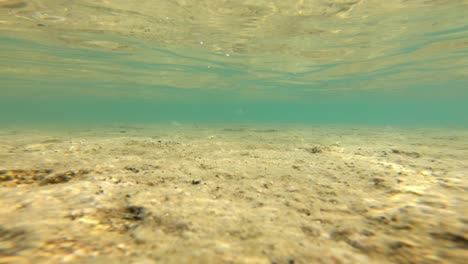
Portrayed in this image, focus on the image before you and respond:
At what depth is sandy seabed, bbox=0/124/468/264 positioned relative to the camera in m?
2.28

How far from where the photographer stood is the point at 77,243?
7.77ft

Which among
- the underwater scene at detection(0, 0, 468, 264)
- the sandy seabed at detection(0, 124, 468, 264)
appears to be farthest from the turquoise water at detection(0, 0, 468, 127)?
the sandy seabed at detection(0, 124, 468, 264)

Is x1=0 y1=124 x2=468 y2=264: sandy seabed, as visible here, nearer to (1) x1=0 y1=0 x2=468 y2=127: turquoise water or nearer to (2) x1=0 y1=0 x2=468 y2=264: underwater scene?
(2) x1=0 y1=0 x2=468 y2=264: underwater scene

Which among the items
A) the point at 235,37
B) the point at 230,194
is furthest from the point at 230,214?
the point at 235,37

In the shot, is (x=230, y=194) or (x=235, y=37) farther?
(x=235, y=37)

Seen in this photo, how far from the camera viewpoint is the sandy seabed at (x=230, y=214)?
2.28m

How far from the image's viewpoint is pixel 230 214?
318 centimetres

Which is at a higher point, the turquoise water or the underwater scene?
the turquoise water

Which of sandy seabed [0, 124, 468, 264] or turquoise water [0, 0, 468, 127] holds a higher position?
turquoise water [0, 0, 468, 127]

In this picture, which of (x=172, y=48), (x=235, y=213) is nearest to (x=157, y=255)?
(x=235, y=213)

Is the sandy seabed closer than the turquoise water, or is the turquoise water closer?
the sandy seabed

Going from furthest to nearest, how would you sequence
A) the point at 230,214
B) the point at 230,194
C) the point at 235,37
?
the point at 235,37
the point at 230,194
the point at 230,214

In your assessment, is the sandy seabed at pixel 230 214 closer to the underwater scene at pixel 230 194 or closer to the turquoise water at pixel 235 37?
the underwater scene at pixel 230 194

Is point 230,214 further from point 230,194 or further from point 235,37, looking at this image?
point 235,37
